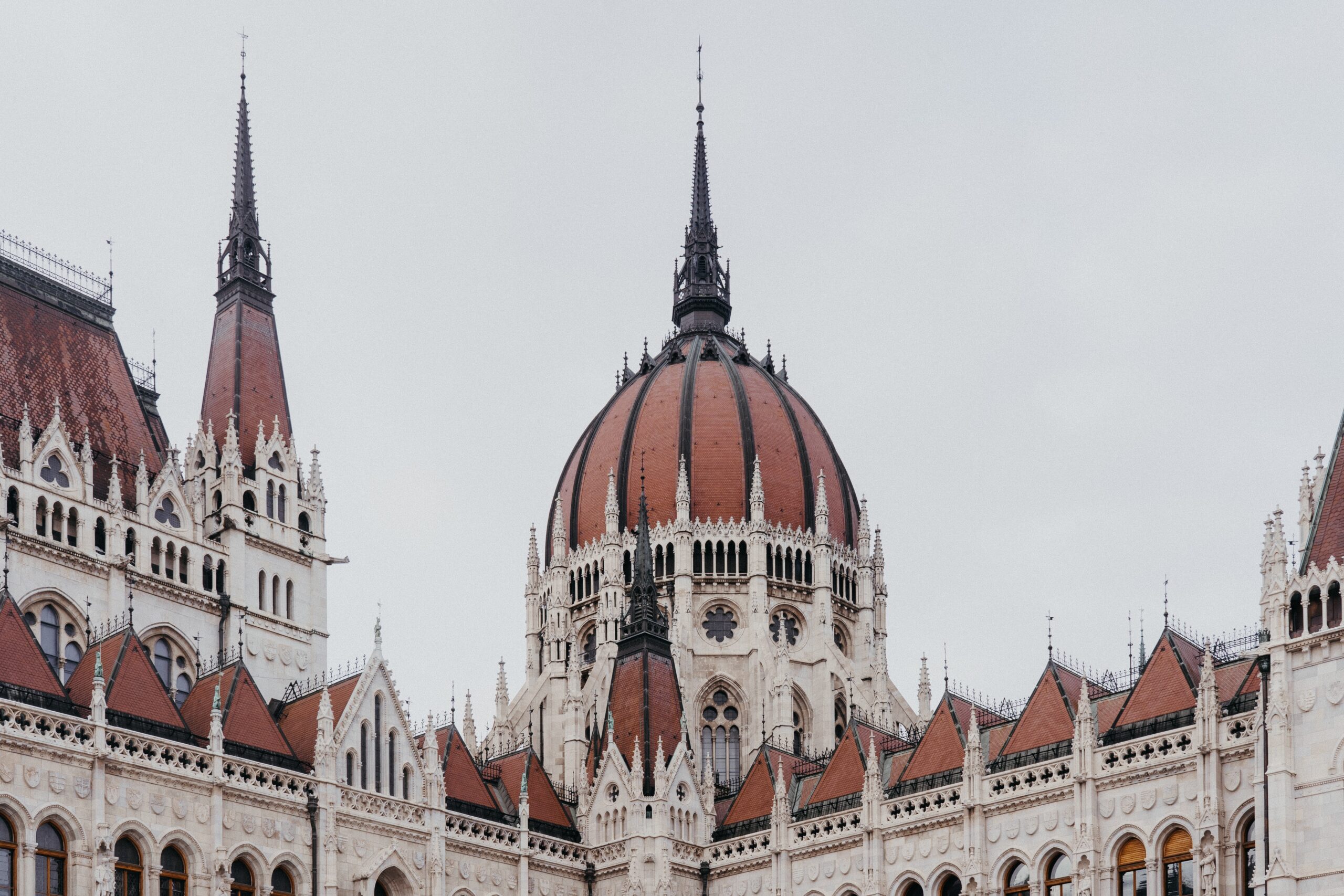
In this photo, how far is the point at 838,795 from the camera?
2009 inches

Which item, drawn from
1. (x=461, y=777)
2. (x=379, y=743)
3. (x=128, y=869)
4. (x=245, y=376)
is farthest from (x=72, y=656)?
(x=245, y=376)

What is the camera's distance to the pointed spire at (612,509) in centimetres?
7019

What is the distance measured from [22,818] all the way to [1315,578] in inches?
1071

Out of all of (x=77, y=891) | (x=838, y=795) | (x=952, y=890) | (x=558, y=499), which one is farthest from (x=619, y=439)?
(x=77, y=891)

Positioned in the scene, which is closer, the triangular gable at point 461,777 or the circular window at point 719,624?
the triangular gable at point 461,777

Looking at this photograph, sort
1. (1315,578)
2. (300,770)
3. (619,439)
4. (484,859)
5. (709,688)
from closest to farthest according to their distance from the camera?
(1315,578) < (300,770) < (484,859) < (709,688) < (619,439)

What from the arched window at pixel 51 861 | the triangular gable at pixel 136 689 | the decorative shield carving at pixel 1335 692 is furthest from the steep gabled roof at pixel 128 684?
the decorative shield carving at pixel 1335 692

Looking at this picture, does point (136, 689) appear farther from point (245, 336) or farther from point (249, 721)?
point (245, 336)

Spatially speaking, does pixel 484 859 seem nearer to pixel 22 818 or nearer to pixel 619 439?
pixel 22 818

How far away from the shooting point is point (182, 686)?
167 ft

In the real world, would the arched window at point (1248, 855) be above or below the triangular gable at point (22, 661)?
below

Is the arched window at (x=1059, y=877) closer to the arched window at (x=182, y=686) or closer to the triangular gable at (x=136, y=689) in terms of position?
the triangular gable at (x=136, y=689)

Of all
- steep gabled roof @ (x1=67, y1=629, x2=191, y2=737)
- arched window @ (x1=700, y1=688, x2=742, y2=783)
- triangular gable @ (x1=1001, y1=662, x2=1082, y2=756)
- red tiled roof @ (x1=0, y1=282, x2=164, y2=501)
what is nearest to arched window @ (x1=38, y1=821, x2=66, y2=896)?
steep gabled roof @ (x1=67, y1=629, x2=191, y2=737)

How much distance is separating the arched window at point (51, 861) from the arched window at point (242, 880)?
4464mm
